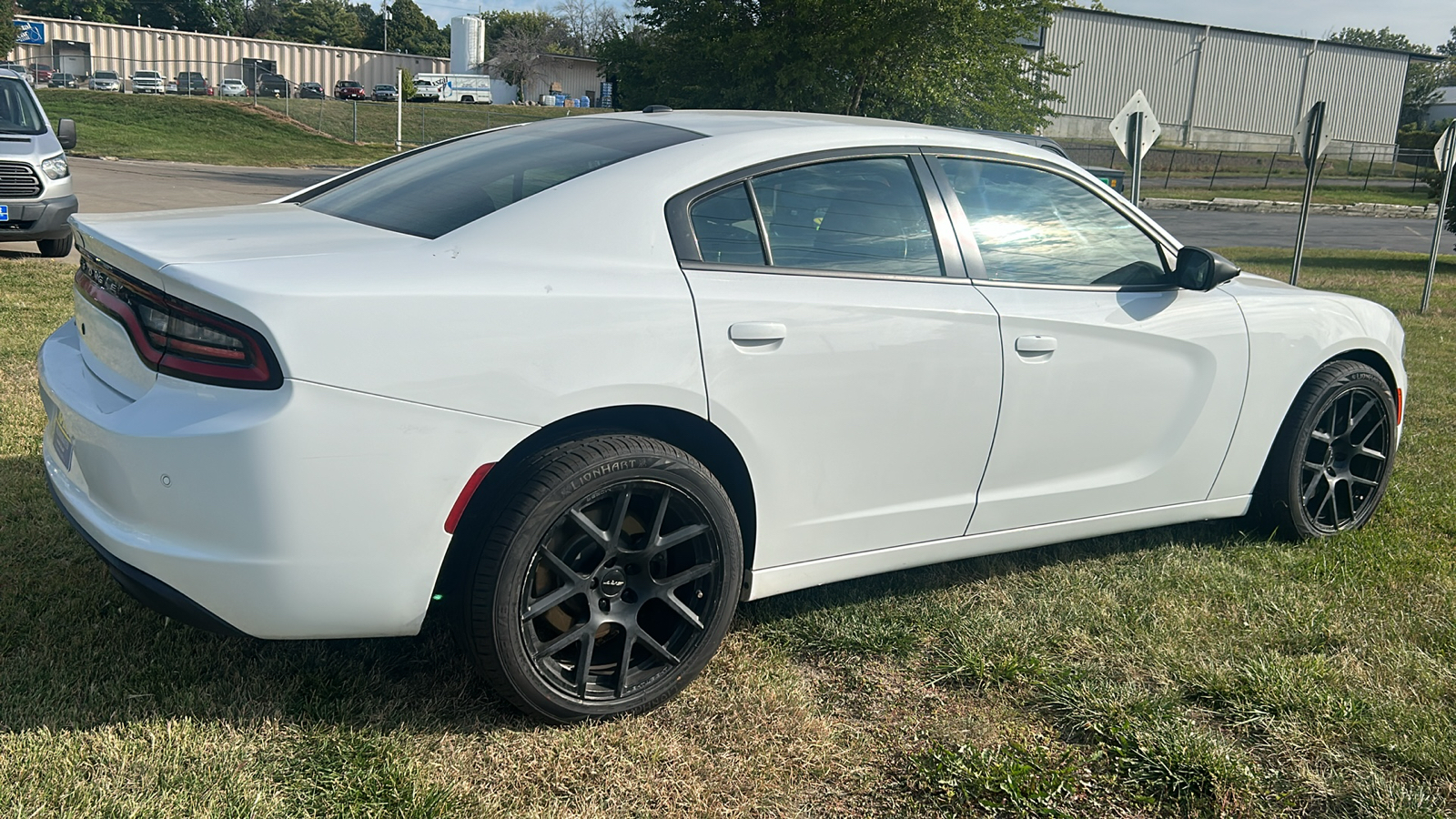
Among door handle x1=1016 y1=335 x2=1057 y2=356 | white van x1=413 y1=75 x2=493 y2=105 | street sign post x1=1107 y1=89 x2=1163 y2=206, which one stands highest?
white van x1=413 y1=75 x2=493 y2=105

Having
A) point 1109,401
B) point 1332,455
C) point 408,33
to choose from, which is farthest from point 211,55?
point 1109,401

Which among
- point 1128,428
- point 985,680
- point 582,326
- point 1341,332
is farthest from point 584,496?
point 1341,332

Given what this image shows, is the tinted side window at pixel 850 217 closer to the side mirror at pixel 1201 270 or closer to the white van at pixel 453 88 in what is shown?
the side mirror at pixel 1201 270

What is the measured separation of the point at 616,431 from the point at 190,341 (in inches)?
38.9

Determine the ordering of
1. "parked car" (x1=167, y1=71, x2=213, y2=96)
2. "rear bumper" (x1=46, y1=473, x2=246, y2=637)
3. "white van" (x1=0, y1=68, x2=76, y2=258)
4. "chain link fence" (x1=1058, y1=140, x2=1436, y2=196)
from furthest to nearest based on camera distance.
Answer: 1. "parked car" (x1=167, y1=71, x2=213, y2=96)
2. "chain link fence" (x1=1058, y1=140, x2=1436, y2=196)
3. "white van" (x1=0, y1=68, x2=76, y2=258)
4. "rear bumper" (x1=46, y1=473, x2=246, y2=637)

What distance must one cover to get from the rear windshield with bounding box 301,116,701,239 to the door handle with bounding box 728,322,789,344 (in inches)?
23.6

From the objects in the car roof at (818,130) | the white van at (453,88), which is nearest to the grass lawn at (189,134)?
the white van at (453,88)

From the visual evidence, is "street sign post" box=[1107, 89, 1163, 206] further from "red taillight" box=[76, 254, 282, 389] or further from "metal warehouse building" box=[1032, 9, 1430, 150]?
"metal warehouse building" box=[1032, 9, 1430, 150]

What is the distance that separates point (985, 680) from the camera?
3.26 metres

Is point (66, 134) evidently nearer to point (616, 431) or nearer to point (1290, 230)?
point (616, 431)

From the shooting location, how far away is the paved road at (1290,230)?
23.7m

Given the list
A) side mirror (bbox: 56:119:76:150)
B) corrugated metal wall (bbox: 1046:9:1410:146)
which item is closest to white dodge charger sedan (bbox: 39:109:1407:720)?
side mirror (bbox: 56:119:76:150)

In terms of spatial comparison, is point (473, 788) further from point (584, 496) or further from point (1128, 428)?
point (1128, 428)

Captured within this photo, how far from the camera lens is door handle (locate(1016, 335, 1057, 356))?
11.3ft
